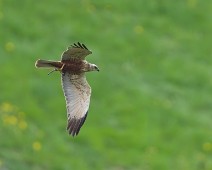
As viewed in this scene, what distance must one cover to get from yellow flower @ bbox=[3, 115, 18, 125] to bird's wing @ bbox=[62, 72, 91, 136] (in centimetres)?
628

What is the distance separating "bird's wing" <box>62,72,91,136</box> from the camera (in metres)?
9.23

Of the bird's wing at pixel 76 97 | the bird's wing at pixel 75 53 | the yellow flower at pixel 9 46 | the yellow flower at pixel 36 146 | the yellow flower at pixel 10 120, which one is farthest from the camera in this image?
the yellow flower at pixel 9 46

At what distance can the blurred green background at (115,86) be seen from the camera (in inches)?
622

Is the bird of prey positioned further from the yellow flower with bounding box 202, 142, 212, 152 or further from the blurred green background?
the yellow flower with bounding box 202, 142, 212, 152

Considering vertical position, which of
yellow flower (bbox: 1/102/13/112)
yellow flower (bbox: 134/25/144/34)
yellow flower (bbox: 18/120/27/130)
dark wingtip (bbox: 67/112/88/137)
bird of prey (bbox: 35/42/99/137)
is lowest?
dark wingtip (bbox: 67/112/88/137)

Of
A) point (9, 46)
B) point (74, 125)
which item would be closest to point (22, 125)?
point (9, 46)

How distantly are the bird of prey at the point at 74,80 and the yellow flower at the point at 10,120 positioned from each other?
6283 millimetres

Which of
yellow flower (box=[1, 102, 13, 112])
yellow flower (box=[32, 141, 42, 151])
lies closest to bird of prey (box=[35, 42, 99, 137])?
yellow flower (box=[32, 141, 42, 151])

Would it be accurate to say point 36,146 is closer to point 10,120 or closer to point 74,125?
point 10,120

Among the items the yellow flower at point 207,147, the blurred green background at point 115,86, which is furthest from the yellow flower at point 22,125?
the yellow flower at point 207,147

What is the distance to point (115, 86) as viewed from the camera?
59.8 ft

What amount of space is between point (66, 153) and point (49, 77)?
8.57ft

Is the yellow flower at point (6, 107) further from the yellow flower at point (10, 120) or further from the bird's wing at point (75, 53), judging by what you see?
the bird's wing at point (75, 53)

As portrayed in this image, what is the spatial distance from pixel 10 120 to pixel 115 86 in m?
3.38
